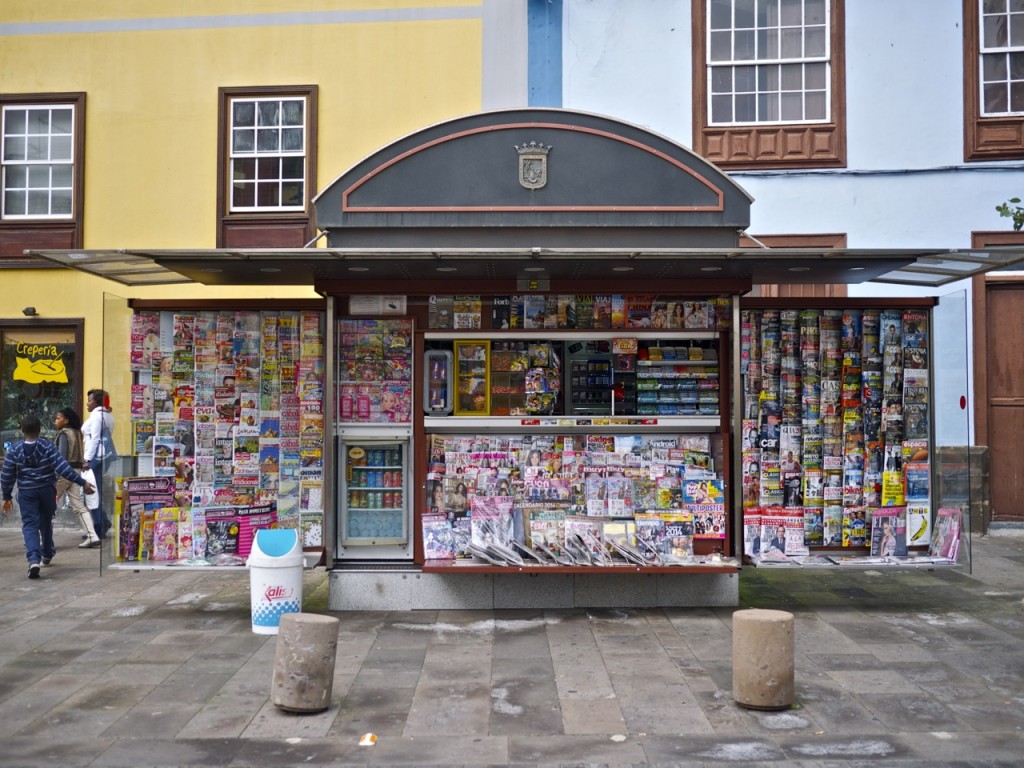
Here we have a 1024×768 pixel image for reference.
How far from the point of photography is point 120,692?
6828 millimetres

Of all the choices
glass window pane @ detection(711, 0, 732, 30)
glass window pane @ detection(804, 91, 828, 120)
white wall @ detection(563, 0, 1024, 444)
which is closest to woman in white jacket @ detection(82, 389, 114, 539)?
white wall @ detection(563, 0, 1024, 444)

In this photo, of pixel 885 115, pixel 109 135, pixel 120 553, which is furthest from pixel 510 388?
pixel 109 135

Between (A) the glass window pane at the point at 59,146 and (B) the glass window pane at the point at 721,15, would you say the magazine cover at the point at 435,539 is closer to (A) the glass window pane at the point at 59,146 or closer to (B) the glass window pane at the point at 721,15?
(B) the glass window pane at the point at 721,15

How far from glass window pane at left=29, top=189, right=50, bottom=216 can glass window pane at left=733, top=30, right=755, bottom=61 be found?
10.2 meters

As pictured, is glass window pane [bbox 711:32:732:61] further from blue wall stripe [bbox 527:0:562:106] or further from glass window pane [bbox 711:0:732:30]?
blue wall stripe [bbox 527:0:562:106]

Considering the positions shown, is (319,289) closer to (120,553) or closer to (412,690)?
(120,553)

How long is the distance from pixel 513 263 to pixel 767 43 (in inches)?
302

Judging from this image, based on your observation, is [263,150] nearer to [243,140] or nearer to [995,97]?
[243,140]

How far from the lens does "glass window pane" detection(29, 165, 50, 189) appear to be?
1477cm

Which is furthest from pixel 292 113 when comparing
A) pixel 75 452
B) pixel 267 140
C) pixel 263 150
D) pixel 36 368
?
pixel 75 452

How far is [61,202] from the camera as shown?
14.7m

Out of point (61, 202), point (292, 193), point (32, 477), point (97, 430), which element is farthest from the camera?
point (61, 202)

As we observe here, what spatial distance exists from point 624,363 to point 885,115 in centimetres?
703

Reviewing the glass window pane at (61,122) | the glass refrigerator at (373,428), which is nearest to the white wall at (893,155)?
the glass refrigerator at (373,428)
